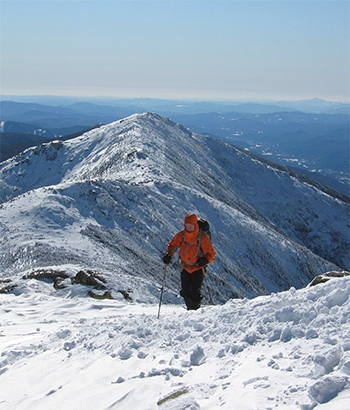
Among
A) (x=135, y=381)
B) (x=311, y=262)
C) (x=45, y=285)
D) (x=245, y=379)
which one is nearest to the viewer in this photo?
(x=245, y=379)

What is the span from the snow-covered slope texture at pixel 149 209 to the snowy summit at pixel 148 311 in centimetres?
17

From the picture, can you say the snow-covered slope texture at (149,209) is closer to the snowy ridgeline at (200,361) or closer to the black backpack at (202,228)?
the black backpack at (202,228)

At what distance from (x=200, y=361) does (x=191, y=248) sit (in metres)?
4.61

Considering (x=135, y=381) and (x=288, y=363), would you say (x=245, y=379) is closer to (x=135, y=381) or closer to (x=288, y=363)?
(x=288, y=363)

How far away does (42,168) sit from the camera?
65.9 m

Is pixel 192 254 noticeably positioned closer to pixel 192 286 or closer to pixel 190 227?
pixel 190 227

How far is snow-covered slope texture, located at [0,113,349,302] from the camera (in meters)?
24.1

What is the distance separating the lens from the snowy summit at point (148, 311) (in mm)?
5320

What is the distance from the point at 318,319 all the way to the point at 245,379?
5.85 feet

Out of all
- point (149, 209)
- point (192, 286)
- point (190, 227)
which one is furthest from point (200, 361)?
point (149, 209)

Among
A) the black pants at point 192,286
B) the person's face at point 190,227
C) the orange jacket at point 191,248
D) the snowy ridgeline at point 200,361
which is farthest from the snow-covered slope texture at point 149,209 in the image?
the snowy ridgeline at point 200,361

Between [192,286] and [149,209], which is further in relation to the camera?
[149,209]

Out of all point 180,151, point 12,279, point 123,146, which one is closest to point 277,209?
point 180,151

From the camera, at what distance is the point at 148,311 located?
1234cm
